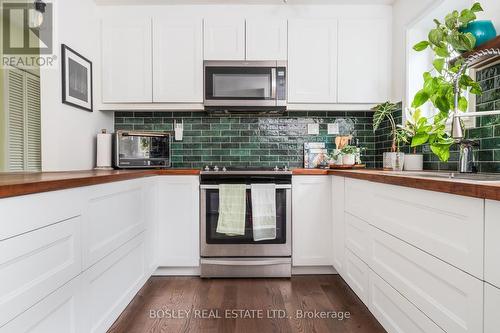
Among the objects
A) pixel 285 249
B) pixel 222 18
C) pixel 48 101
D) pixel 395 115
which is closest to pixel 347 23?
pixel 395 115

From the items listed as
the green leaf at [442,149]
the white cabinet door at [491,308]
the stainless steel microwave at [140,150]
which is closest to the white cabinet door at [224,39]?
the stainless steel microwave at [140,150]

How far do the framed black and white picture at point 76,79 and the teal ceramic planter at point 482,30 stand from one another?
2516 millimetres

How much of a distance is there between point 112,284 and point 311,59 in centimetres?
230

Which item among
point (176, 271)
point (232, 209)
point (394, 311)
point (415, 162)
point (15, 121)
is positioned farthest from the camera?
point (15, 121)

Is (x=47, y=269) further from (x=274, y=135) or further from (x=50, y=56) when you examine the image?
(x=274, y=135)

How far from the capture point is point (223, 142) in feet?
9.93

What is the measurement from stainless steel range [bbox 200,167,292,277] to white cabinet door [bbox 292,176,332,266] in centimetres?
8

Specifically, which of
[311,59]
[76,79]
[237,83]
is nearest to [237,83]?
[237,83]

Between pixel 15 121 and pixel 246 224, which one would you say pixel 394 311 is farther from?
pixel 15 121

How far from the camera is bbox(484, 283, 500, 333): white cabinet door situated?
80 centimetres

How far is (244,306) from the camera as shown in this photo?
6.49 ft

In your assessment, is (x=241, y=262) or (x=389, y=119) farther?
(x=389, y=119)

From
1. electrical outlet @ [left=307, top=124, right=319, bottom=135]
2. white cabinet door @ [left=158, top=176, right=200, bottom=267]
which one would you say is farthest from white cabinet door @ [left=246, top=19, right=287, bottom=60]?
white cabinet door @ [left=158, top=176, right=200, bottom=267]

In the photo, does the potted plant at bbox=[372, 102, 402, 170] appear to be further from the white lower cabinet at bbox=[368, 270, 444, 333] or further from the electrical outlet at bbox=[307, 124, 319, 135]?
the white lower cabinet at bbox=[368, 270, 444, 333]
